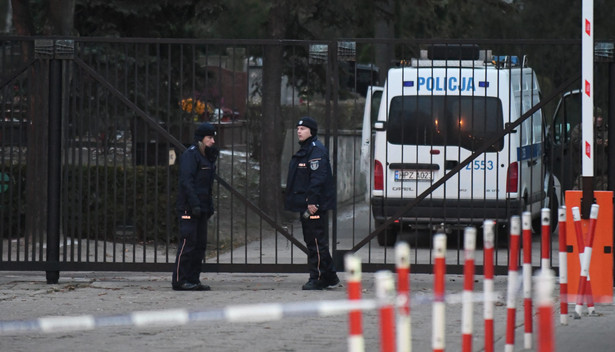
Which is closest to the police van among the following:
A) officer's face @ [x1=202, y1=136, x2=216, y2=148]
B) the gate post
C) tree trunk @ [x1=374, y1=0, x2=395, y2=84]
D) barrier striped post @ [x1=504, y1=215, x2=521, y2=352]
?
officer's face @ [x1=202, y1=136, x2=216, y2=148]

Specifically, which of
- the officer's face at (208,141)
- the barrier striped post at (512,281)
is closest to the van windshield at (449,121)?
the officer's face at (208,141)

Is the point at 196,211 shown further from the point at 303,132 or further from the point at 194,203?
the point at 303,132

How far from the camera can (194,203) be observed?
11984mm

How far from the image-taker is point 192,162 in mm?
12086

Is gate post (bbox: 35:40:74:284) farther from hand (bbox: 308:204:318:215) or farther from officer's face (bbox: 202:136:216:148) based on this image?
hand (bbox: 308:204:318:215)

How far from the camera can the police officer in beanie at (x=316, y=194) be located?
12086mm

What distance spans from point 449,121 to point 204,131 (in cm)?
317

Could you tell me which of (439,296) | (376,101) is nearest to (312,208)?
(439,296)

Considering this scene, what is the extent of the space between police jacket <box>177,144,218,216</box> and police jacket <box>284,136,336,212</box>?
77 centimetres

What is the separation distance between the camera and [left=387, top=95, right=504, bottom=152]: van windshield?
1248 centimetres

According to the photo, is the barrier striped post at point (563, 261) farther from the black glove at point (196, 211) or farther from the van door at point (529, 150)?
the black glove at point (196, 211)

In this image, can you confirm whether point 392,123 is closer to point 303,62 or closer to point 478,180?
point 478,180

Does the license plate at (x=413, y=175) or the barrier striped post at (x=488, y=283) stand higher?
the license plate at (x=413, y=175)

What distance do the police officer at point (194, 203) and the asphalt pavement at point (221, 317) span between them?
9.7 inches
